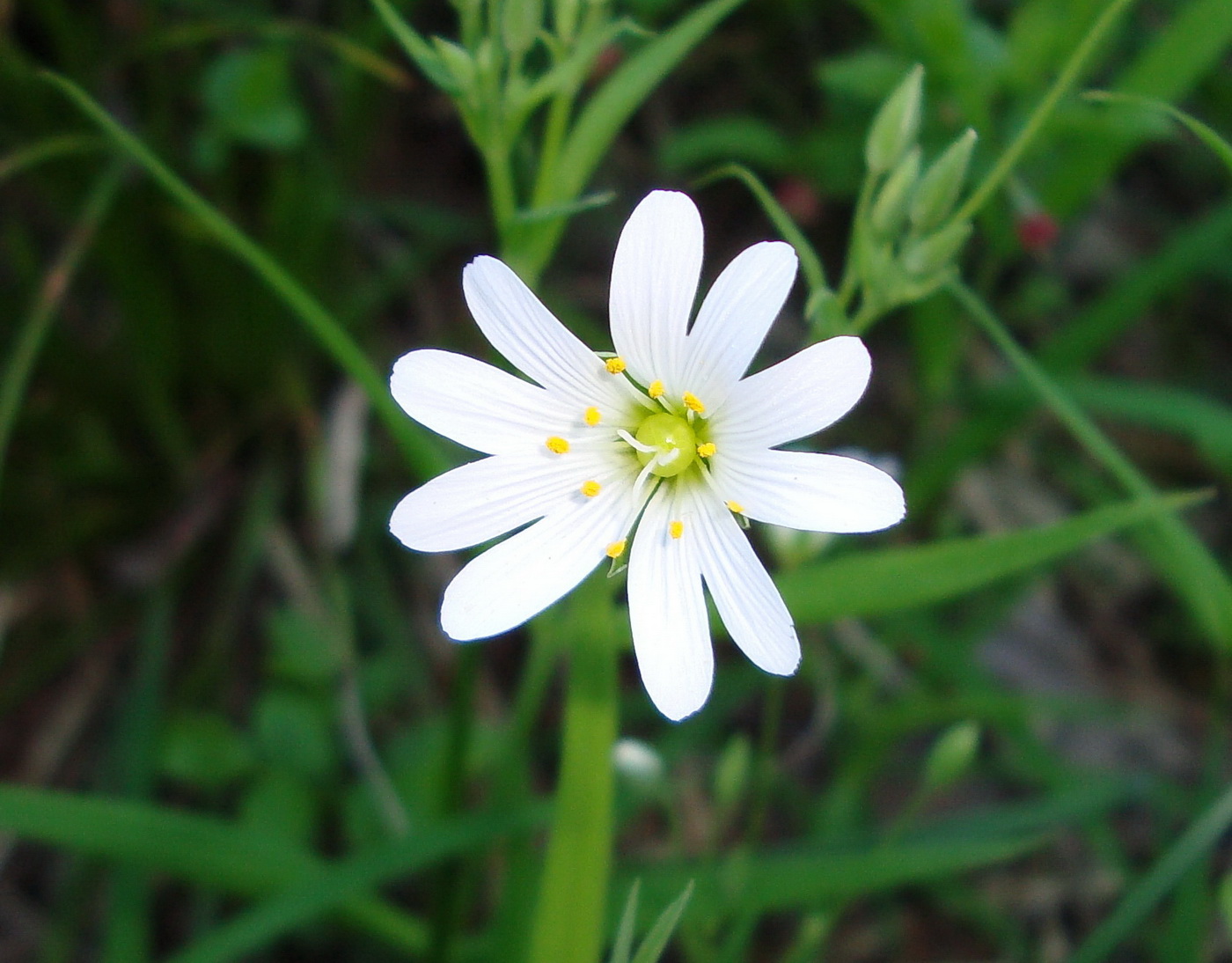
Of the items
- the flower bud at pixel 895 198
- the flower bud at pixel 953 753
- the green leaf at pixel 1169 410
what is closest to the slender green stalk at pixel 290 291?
the flower bud at pixel 895 198

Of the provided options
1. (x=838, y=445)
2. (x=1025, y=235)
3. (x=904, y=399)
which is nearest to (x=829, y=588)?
(x=1025, y=235)

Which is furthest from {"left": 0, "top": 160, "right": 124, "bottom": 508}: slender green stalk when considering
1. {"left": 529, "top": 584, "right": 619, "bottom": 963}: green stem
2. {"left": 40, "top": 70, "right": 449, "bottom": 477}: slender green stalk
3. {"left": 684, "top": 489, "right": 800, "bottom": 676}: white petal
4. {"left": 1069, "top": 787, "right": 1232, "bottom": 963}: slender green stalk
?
{"left": 1069, "top": 787, "right": 1232, "bottom": 963}: slender green stalk

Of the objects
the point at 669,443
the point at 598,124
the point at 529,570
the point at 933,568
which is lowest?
the point at 529,570

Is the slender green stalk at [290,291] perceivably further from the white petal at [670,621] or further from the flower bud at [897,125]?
the flower bud at [897,125]

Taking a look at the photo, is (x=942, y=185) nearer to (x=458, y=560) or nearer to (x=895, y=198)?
(x=895, y=198)

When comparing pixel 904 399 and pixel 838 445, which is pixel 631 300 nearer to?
pixel 838 445

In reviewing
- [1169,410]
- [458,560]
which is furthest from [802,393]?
[458,560]
